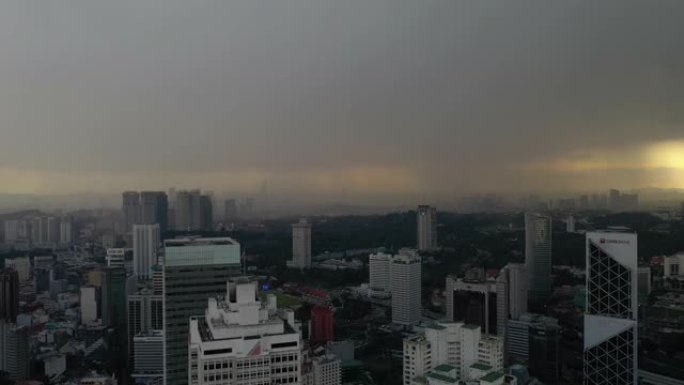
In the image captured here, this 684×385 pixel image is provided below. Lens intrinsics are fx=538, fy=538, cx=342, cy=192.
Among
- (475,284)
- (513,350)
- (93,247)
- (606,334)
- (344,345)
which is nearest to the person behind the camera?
(606,334)

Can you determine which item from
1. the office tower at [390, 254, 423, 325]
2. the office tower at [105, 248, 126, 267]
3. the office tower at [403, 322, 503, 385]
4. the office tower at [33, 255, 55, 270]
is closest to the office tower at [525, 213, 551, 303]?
the office tower at [390, 254, 423, 325]

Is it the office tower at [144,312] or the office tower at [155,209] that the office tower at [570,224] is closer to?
the office tower at [155,209]

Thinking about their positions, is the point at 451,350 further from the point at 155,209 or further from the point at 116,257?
the point at 116,257

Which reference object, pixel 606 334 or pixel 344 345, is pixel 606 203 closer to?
pixel 606 334

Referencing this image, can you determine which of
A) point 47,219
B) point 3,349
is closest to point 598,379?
point 3,349

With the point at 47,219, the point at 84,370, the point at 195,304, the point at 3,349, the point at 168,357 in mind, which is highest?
the point at 47,219

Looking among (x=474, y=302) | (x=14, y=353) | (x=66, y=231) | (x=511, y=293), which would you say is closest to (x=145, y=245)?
(x=66, y=231)

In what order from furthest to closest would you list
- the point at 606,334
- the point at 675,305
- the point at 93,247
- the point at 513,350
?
the point at 93,247, the point at 513,350, the point at 675,305, the point at 606,334

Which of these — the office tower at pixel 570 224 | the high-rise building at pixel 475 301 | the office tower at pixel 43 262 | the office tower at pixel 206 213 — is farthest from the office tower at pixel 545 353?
the office tower at pixel 43 262
